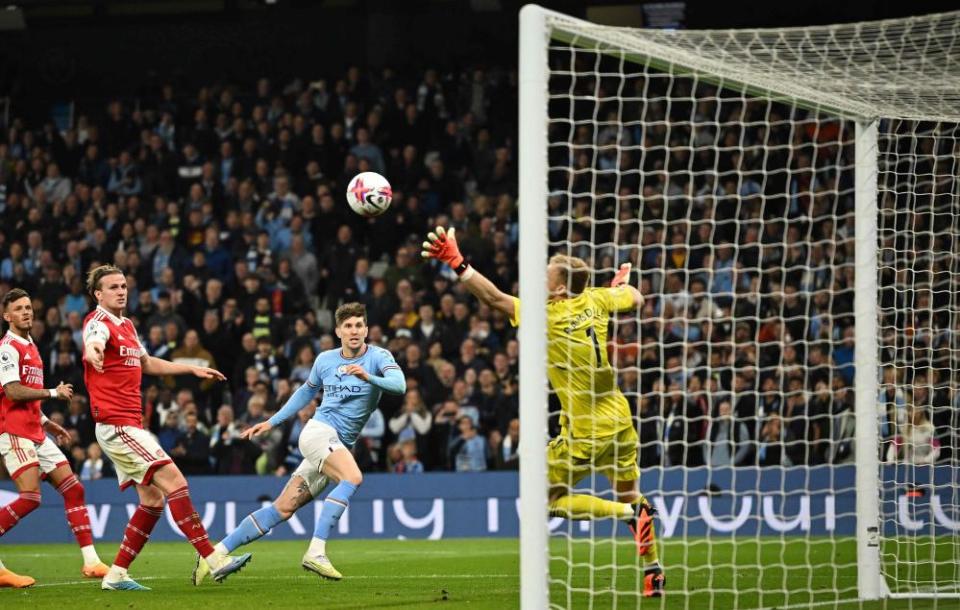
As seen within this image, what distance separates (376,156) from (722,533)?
8.44 metres

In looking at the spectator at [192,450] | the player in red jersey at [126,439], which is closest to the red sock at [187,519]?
the player in red jersey at [126,439]

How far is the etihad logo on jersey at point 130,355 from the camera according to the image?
9578 millimetres

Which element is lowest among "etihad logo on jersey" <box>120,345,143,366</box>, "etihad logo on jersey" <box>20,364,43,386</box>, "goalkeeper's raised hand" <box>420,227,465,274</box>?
"etihad logo on jersey" <box>20,364,43,386</box>

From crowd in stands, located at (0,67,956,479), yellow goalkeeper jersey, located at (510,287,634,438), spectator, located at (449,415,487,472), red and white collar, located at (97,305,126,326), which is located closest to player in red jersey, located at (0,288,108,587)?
red and white collar, located at (97,305,126,326)

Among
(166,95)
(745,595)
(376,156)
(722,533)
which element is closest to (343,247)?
(376,156)

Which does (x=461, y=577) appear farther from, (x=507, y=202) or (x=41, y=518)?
(x=507, y=202)

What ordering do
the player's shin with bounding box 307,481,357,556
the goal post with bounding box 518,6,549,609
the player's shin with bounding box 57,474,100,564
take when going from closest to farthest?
1. the goal post with bounding box 518,6,549,609
2. the player's shin with bounding box 307,481,357,556
3. the player's shin with bounding box 57,474,100,564

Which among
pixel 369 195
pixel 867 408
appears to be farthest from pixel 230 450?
pixel 867 408

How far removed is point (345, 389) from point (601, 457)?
2193 millimetres

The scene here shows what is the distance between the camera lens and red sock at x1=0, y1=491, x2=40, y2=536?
33.4ft

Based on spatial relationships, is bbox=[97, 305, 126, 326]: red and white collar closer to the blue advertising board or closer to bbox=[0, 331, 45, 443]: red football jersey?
bbox=[0, 331, 45, 443]: red football jersey

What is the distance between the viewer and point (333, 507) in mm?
9758

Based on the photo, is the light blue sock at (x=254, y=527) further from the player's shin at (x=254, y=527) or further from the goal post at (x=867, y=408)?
the goal post at (x=867, y=408)

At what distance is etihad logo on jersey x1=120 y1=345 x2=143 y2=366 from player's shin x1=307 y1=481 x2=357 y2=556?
5.62 feet
